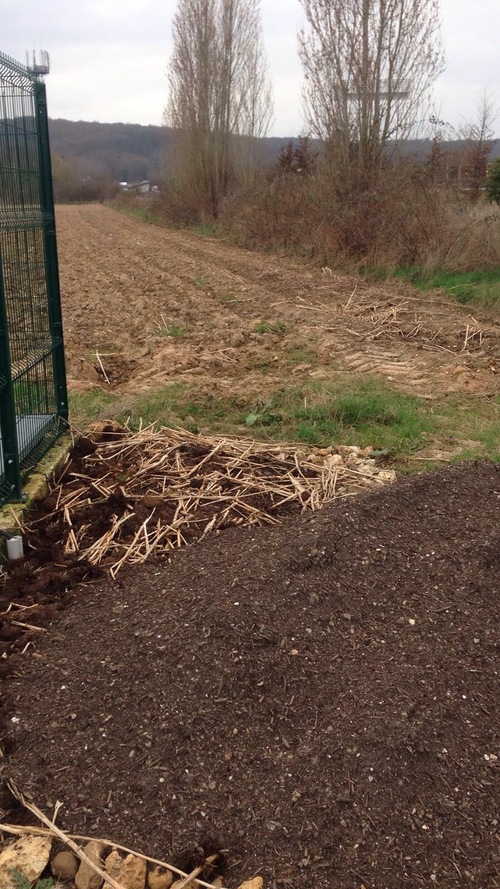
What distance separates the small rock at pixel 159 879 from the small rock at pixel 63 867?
254 millimetres

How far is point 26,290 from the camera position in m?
4.90

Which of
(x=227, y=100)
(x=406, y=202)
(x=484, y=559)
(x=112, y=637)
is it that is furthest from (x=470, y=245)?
(x=227, y=100)

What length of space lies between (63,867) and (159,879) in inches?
12.6

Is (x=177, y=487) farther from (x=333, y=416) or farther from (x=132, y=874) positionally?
(x=132, y=874)

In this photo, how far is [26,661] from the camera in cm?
319

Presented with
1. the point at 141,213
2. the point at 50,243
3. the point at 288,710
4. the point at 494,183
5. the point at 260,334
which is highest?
the point at 494,183

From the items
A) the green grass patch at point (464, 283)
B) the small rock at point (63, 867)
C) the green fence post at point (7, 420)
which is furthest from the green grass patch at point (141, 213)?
the small rock at point (63, 867)

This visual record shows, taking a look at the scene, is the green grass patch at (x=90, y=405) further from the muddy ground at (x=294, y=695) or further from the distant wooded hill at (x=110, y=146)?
the distant wooded hill at (x=110, y=146)

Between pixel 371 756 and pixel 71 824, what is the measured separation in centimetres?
102

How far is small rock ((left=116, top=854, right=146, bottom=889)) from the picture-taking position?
2.28m

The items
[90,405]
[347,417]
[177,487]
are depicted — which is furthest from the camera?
[90,405]

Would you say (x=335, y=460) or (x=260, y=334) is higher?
(x=260, y=334)

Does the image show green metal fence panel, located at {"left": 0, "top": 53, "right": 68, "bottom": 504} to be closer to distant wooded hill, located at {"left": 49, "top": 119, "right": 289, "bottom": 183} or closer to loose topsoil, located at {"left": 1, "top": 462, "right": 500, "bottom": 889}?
loose topsoil, located at {"left": 1, "top": 462, "right": 500, "bottom": 889}

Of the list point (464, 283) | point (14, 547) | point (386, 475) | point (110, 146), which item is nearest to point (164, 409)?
point (386, 475)
